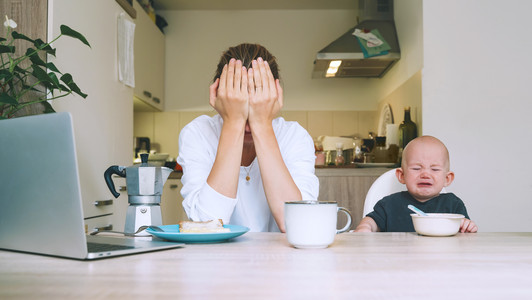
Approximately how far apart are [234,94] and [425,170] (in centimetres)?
65

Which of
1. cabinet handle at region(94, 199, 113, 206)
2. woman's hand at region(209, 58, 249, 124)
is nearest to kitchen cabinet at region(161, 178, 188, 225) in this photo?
cabinet handle at region(94, 199, 113, 206)

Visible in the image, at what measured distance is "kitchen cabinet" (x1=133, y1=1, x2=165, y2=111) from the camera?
346 centimetres

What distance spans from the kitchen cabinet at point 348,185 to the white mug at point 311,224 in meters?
1.97

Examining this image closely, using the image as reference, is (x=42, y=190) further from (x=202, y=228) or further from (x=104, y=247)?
(x=202, y=228)

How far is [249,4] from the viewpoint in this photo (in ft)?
13.8

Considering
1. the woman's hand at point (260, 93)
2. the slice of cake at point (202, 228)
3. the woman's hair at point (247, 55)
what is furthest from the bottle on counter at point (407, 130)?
the slice of cake at point (202, 228)

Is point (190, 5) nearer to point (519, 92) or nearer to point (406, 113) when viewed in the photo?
point (406, 113)

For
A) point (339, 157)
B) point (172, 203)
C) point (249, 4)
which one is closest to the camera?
point (339, 157)

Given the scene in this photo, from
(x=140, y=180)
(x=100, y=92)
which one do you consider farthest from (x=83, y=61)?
(x=140, y=180)

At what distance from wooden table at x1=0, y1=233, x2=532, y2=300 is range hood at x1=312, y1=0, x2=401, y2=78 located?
2663mm

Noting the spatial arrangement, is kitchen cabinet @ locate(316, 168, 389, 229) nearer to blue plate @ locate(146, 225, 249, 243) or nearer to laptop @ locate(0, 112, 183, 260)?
blue plate @ locate(146, 225, 249, 243)

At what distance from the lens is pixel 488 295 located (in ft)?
1.62

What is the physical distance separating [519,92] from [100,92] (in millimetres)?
2181

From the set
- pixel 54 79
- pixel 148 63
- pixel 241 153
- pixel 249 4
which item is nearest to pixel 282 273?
pixel 241 153
